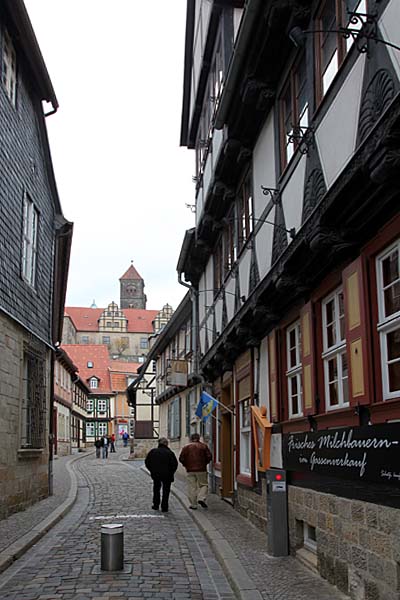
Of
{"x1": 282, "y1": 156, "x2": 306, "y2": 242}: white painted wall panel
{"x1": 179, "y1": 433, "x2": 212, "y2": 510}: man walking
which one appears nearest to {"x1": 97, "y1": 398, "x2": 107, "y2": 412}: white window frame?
{"x1": 179, "y1": 433, "x2": 212, "y2": 510}: man walking

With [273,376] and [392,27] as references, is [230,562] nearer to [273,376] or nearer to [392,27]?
[273,376]

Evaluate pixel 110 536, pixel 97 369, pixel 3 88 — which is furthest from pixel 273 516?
pixel 97 369

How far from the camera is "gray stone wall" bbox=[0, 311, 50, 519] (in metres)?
13.4

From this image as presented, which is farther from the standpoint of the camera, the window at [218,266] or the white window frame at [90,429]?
the white window frame at [90,429]

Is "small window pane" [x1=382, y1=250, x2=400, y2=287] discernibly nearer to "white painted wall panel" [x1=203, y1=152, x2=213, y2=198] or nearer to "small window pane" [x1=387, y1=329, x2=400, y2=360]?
"small window pane" [x1=387, y1=329, x2=400, y2=360]

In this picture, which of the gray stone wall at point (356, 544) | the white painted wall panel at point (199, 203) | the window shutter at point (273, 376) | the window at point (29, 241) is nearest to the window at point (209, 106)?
the white painted wall panel at point (199, 203)

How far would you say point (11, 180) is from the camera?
14242 millimetres

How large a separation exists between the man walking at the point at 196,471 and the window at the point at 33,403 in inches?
126

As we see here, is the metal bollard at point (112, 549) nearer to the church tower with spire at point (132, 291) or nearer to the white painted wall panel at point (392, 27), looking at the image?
the white painted wall panel at point (392, 27)

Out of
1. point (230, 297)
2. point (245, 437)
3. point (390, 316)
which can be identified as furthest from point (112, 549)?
point (230, 297)

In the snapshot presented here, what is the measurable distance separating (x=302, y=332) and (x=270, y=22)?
3663 millimetres

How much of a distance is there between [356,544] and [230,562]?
2508mm

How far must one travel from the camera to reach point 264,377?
1148cm

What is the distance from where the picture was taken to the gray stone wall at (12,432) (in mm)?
13398
